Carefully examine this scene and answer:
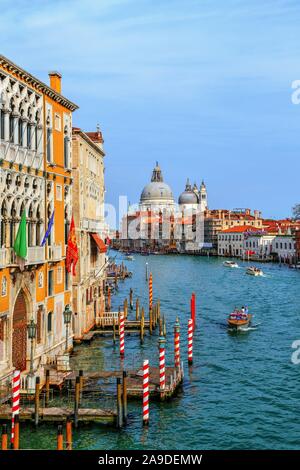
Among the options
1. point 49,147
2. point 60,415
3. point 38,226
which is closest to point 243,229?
point 49,147

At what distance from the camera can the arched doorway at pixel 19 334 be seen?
16609mm

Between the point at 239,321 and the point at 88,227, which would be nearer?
the point at 88,227

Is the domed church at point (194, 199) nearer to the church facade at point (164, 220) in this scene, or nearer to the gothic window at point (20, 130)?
the church facade at point (164, 220)

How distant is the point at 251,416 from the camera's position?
1627cm

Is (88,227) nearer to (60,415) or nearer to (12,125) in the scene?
(12,125)

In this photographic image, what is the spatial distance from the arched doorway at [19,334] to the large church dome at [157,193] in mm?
149433

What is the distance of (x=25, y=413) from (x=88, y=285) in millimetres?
11271

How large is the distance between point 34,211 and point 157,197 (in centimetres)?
14998

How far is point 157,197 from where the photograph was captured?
16750 cm

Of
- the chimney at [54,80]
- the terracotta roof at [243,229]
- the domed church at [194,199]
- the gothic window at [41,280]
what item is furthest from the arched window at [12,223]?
the domed church at [194,199]

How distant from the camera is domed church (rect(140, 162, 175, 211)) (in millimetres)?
166250
